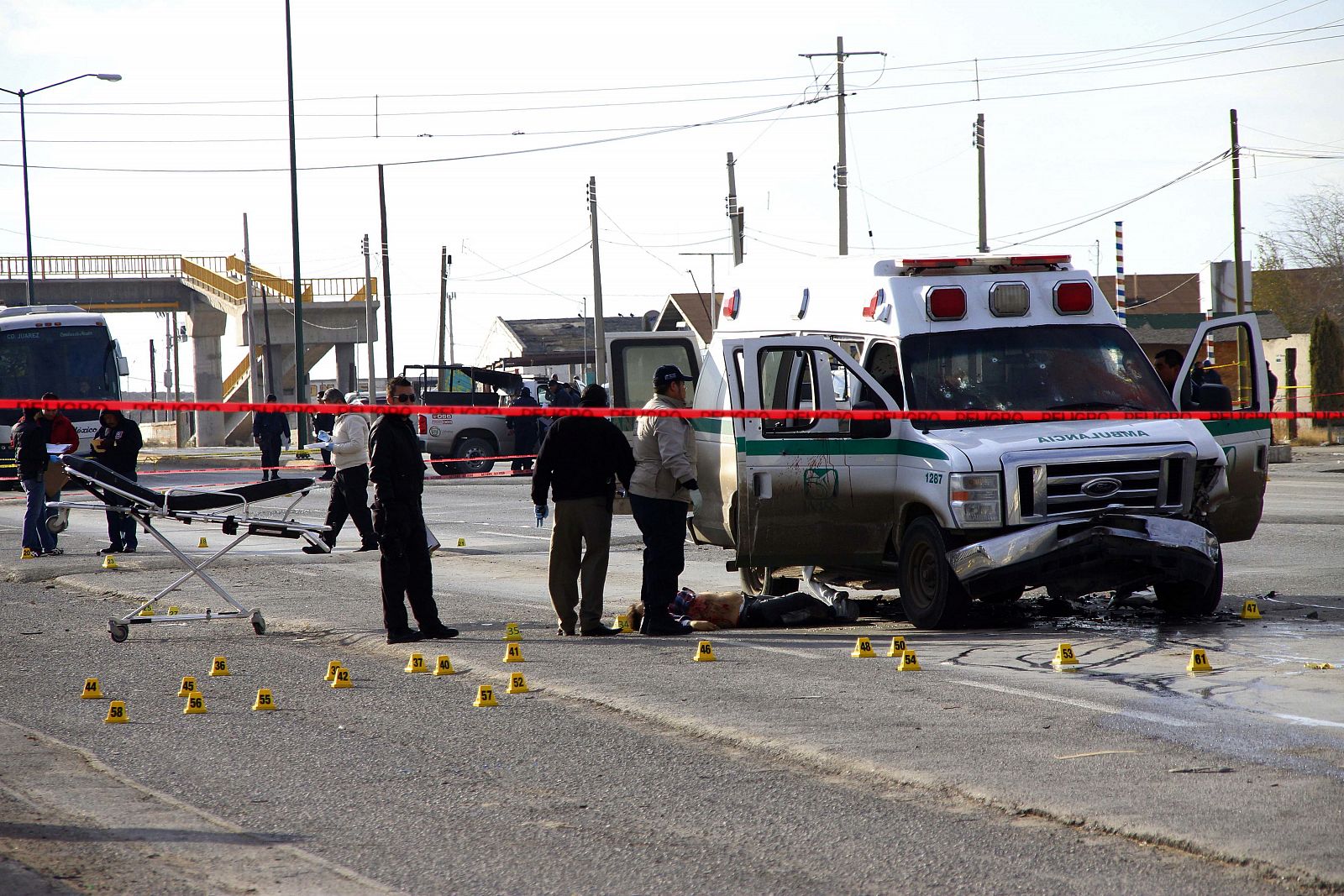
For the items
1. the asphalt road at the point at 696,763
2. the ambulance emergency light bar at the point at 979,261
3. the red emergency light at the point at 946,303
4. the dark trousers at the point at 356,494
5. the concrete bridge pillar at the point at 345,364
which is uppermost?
the concrete bridge pillar at the point at 345,364

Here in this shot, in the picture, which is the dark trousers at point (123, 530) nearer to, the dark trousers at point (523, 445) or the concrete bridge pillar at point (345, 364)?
the dark trousers at point (523, 445)

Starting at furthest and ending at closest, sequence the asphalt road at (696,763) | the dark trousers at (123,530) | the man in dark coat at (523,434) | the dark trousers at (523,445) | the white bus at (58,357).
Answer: the white bus at (58,357) → the dark trousers at (523,445) → the man in dark coat at (523,434) → the dark trousers at (123,530) → the asphalt road at (696,763)

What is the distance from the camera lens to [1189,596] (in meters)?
9.93

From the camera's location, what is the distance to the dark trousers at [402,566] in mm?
9758

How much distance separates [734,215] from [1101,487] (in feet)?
112

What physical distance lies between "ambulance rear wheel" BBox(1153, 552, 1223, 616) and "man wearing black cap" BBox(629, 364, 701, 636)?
3180 mm

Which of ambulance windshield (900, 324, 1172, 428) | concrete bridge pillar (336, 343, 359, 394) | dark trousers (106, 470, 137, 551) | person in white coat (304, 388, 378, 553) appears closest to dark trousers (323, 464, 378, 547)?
person in white coat (304, 388, 378, 553)

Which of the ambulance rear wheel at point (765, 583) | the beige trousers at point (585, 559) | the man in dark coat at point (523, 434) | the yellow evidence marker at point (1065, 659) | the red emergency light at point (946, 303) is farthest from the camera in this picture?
the man in dark coat at point (523, 434)

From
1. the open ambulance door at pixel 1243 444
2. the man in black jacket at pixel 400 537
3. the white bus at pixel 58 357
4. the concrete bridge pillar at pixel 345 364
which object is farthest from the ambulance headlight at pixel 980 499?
the concrete bridge pillar at pixel 345 364

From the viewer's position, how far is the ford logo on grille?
30.9 ft

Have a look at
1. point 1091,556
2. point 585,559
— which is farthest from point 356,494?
point 1091,556

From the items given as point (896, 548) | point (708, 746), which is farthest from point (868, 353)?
point (708, 746)

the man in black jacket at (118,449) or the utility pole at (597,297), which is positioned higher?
the utility pole at (597,297)

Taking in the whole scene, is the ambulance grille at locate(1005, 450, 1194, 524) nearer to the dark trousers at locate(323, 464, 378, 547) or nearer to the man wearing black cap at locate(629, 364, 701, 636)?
the man wearing black cap at locate(629, 364, 701, 636)
